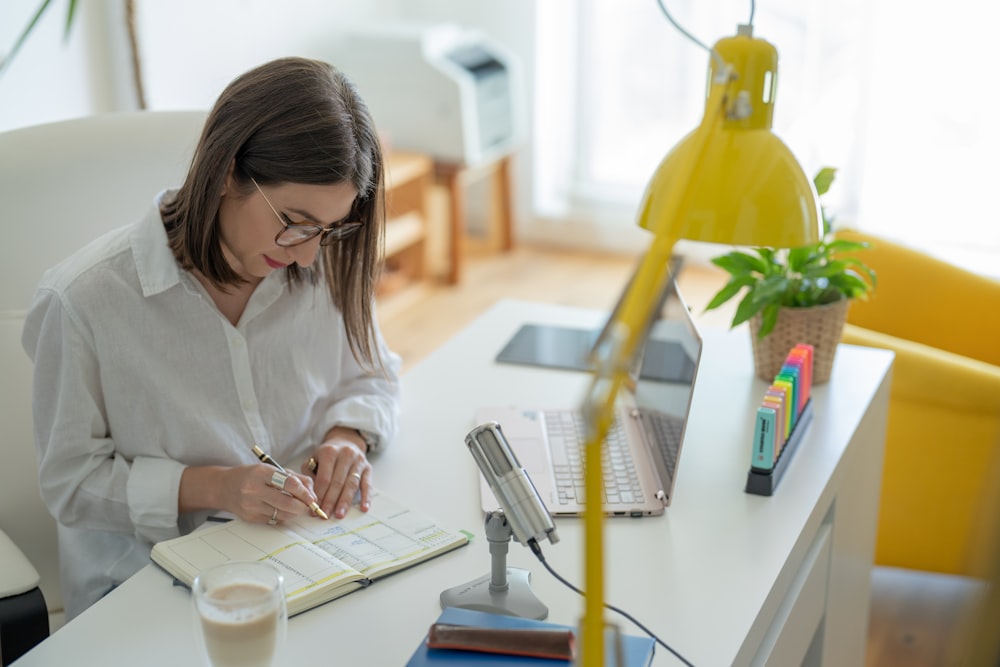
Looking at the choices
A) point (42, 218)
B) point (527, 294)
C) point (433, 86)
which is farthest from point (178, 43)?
point (42, 218)

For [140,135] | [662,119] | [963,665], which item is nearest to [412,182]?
[662,119]

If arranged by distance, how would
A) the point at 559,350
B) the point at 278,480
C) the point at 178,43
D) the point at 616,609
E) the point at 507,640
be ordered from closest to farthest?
the point at 507,640
the point at 616,609
the point at 278,480
the point at 559,350
the point at 178,43

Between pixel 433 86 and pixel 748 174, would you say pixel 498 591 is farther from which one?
pixel 433 86

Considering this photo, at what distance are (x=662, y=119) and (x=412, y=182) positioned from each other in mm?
1095

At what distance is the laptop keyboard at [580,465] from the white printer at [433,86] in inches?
95.7

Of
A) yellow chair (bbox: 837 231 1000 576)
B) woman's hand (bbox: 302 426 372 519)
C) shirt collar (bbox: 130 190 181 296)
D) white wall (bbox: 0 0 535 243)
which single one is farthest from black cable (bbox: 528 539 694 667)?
white wall (bbox: 0 0 535 243)

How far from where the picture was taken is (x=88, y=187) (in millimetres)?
1609

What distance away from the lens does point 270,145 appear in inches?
50.8

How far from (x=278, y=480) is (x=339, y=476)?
0.11m

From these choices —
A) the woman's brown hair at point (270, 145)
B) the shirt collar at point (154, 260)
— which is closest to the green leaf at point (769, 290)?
the woman's brown hair at point (270, 145)

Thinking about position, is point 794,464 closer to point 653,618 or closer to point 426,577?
point 653,618

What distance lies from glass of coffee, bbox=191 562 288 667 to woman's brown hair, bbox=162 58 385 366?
1.64ft

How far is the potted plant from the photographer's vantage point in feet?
5.47

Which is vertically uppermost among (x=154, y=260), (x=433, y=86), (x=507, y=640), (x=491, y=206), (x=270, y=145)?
(x=270, y=145)
